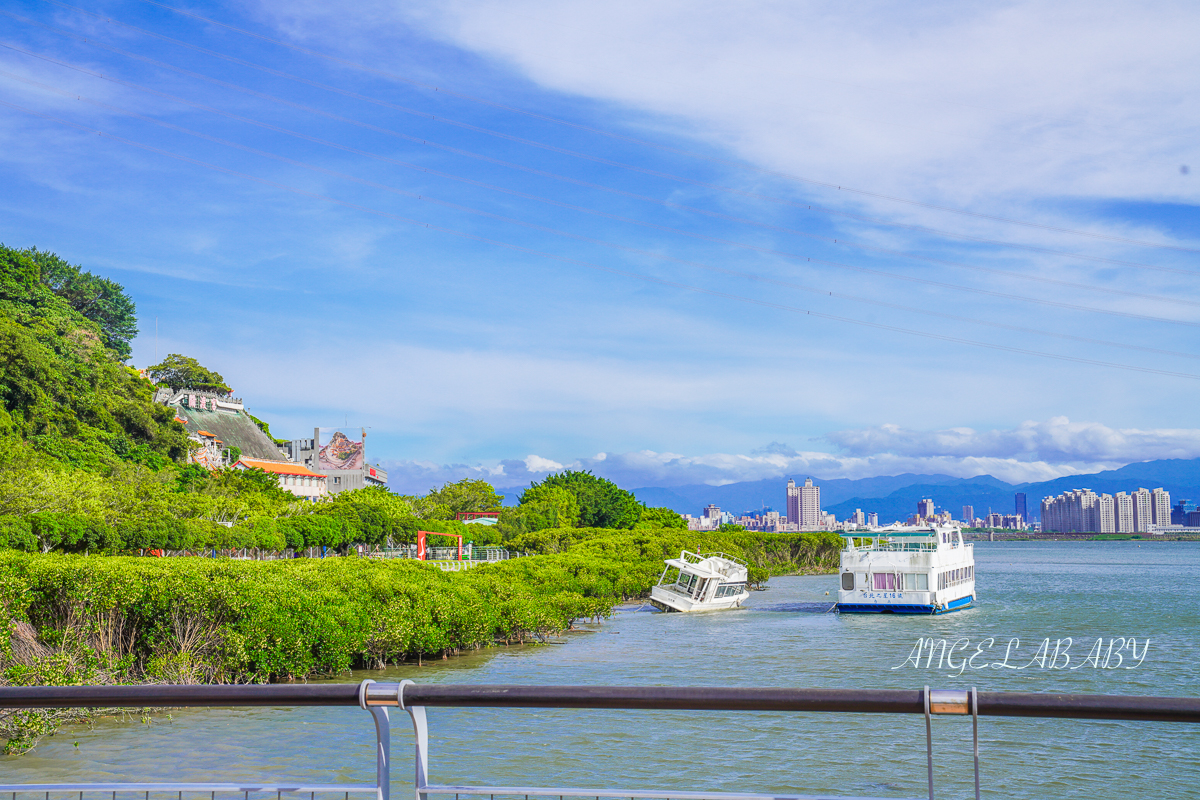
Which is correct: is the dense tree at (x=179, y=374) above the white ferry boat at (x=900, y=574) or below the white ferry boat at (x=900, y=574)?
above

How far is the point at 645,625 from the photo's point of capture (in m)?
43.2

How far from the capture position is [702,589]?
50.9m

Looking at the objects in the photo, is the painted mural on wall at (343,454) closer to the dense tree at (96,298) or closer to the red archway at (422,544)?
the dense tree at (96,298)

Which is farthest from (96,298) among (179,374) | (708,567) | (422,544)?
(708,567)

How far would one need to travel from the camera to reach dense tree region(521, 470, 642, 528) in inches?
4102

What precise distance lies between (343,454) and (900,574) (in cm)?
10740

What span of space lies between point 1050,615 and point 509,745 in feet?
130

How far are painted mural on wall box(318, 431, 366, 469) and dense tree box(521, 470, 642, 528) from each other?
43.0m

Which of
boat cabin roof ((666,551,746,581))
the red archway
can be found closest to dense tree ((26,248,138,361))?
the red archway

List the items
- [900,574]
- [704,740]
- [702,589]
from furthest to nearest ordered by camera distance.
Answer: [702,589]
[900,574]
[704,740]

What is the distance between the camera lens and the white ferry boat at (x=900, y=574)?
4728cm

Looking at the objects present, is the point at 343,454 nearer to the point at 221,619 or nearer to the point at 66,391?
the point at 66,391

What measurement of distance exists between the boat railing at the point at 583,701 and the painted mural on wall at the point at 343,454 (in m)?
140

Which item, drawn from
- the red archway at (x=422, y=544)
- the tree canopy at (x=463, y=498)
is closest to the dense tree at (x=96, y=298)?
the tree canopy at (x=463, y=498)
